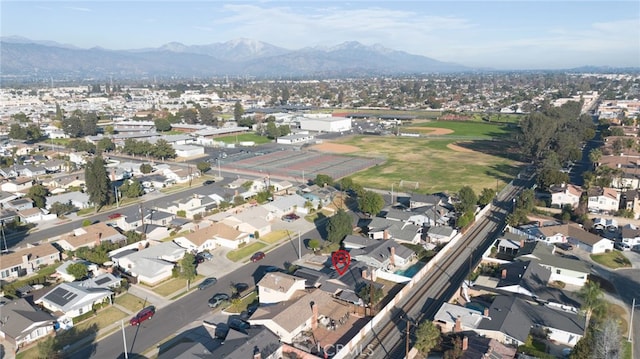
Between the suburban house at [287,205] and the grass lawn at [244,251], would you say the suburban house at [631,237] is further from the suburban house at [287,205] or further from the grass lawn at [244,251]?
the grass lawn at [244,251]

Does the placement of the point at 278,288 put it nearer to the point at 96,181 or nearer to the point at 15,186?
the point at 96,181

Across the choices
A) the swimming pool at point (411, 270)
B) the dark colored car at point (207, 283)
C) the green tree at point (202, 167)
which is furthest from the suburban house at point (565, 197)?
the green tree at point (202, 167)

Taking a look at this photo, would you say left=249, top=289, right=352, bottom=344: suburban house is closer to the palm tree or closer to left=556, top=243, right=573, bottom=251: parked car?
the palm tree

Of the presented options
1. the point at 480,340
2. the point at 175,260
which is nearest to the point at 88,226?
the point at 175,260

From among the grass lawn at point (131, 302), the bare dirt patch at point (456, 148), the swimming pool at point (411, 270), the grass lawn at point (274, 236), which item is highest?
the bare dirt patch at point (456, 148)

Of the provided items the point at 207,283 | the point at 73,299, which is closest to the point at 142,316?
the point at 73,299

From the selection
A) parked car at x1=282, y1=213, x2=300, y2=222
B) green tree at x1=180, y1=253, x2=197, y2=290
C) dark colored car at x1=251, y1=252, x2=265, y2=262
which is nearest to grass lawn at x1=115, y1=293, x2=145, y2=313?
green tree at x1=180, y1=253, x2=197, y2=290
